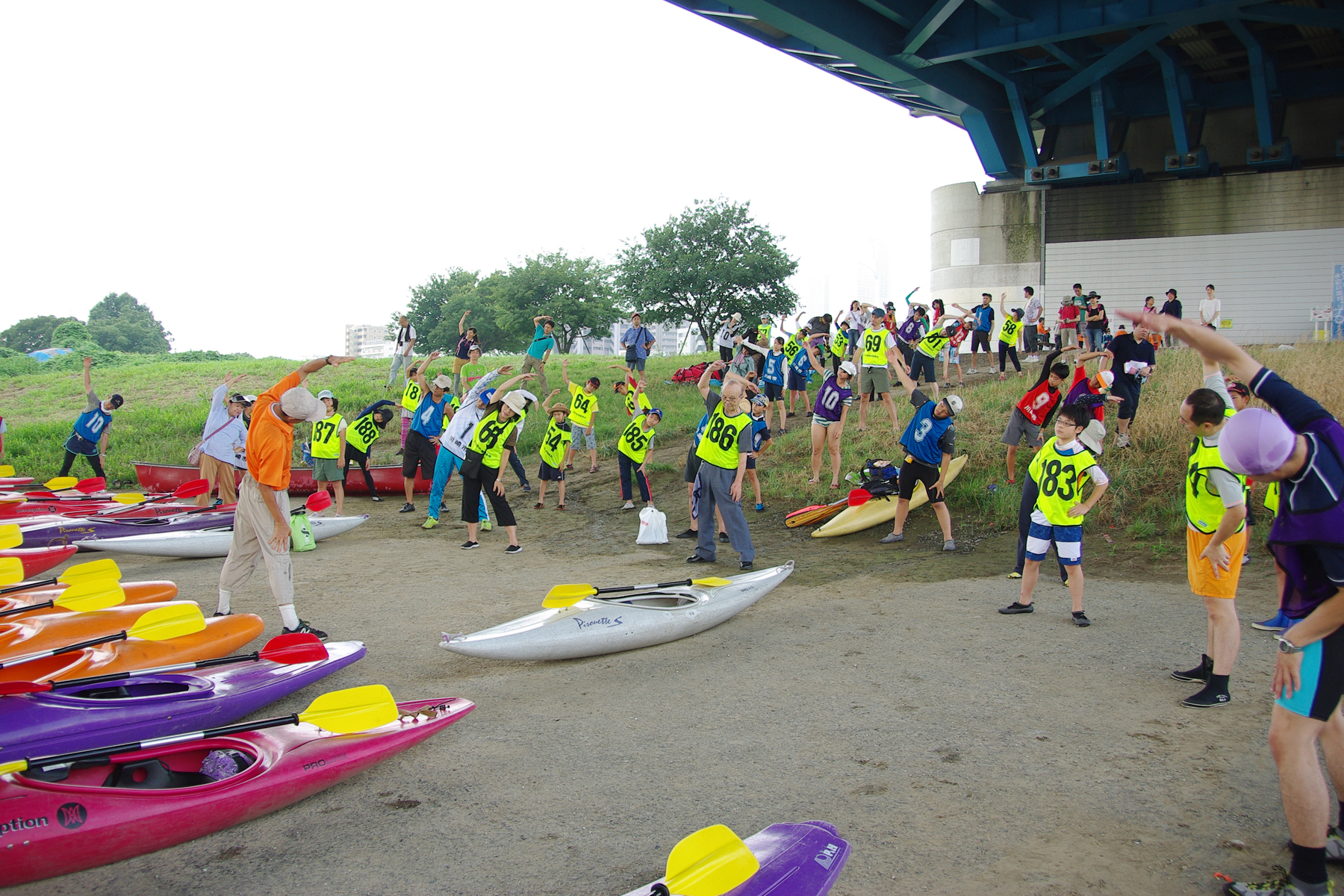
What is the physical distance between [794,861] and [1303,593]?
6.81ft

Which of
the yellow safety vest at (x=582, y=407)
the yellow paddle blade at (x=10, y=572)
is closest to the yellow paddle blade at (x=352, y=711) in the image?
the yellow paddle blade at (x=10, y=572)

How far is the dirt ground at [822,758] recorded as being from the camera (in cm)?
304

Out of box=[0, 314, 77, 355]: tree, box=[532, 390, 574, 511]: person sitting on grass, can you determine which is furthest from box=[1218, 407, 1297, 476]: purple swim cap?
box=[0, 314, 77, 355]: tree

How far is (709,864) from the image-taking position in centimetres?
259

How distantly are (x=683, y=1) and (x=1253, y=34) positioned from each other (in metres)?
16.5

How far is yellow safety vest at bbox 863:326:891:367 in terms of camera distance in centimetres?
1185

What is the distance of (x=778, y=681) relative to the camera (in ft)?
16.4

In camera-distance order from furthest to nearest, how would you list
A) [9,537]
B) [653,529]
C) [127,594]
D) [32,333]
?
[32,333] < [653,529] < [9,537] < [127,594]

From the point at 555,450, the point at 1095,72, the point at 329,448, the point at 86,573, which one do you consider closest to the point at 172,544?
the point at 329,448

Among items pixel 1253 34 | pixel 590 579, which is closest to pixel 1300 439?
pixel 590 579

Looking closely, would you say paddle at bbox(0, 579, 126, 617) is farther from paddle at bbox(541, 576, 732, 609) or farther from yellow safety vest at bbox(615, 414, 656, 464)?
yellow safety vest at bbox(615, 414, 656, 464)

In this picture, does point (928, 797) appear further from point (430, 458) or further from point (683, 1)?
point (683, 1)

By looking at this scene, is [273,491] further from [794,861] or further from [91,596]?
[794,861]

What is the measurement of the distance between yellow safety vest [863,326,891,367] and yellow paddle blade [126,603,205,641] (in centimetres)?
963
